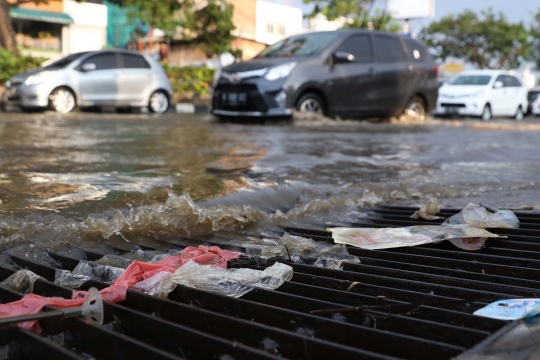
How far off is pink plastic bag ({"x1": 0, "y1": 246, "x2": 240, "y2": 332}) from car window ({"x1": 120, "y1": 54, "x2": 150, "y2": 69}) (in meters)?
12.7

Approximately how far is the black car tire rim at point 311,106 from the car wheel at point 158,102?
572 cm

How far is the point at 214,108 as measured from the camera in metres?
10.8

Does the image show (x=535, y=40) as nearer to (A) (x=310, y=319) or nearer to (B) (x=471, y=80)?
(B) (x=471, y=80)

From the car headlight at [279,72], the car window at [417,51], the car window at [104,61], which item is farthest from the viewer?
the car window at [104,61]

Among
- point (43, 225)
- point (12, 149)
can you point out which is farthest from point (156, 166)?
point (43, 225)

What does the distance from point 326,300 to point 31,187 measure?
2444 millimetres

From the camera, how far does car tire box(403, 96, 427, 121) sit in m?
12.4

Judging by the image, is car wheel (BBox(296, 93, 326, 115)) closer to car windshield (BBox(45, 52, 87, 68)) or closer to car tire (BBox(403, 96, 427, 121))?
car tire (BBox(403, 96, 427, 121))

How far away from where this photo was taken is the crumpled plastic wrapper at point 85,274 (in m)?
2.11

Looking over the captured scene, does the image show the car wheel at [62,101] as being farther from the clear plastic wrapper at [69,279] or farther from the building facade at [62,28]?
the building facade at [62,28]

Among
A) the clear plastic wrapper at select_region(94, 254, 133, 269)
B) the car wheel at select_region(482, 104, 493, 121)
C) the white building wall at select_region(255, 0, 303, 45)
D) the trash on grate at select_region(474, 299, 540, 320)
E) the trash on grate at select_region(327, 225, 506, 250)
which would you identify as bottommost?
the clear plastic wrapper at select_region(94, 254, 133, 269)

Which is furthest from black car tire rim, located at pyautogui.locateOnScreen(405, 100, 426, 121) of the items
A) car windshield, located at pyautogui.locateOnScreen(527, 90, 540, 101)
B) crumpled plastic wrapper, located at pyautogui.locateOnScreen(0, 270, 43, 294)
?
car windshield, located at pyautogui.locateOnScreen(527, 90, 540, 101)

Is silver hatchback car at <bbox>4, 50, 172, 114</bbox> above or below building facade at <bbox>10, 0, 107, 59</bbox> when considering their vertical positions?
below

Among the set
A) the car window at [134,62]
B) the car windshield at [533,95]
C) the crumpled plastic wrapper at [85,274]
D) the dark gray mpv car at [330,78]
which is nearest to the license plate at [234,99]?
the dark gray mpv car at [330,78]
